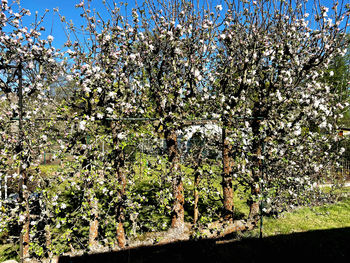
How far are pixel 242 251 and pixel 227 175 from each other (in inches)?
50.5

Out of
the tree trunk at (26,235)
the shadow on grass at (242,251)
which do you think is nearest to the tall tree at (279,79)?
the shadow on grass at (242,251)

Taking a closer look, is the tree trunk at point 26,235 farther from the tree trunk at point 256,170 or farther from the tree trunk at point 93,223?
the tree trunk at point 256,170

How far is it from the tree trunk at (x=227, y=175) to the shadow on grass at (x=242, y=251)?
523mm

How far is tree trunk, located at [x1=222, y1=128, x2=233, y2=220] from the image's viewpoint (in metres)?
4.15

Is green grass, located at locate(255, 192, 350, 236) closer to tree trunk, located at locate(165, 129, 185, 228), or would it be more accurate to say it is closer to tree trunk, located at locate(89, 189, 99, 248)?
tree trunk, located at locate(165, 129, 185, 228)

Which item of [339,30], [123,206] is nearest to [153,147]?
[123,206]

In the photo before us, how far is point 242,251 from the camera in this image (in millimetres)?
3627

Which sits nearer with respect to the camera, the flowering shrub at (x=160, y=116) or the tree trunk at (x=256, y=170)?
the flowering shrub at (x=160, y=116)

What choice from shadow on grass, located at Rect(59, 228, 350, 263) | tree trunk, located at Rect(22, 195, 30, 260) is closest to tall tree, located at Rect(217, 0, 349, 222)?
shadow on grass, located at Rect(59, 228, 350, 263)

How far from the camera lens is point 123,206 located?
12.3ft

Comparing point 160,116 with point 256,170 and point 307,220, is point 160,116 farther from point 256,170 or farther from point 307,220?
point 307,220

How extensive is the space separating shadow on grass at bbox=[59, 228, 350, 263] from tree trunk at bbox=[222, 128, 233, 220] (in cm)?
52

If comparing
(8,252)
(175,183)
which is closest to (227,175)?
(175,183)

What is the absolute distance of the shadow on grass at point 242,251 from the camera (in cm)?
343
